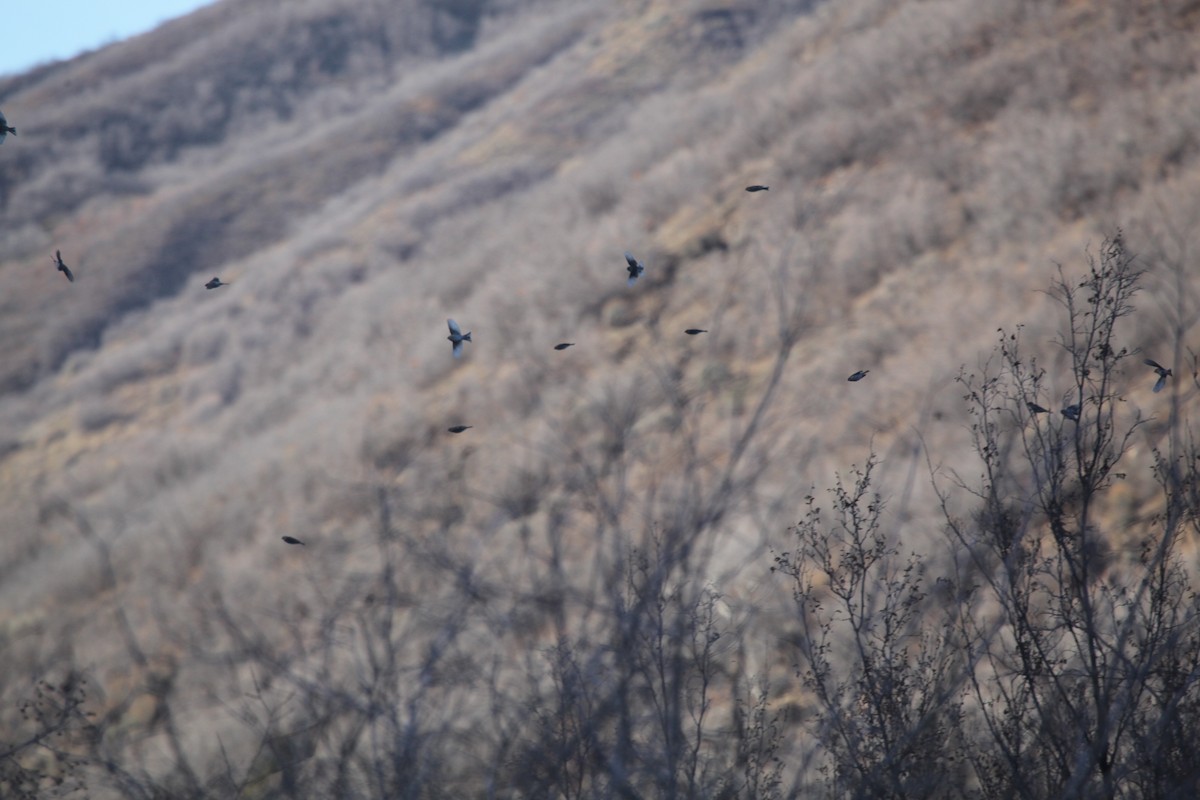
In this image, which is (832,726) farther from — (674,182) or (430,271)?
(430,271)

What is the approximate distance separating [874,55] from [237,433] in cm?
1535

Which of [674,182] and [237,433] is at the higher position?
[674,182]

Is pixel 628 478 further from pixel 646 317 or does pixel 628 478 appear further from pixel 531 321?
pixel 531 321

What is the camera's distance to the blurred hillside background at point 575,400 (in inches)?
312

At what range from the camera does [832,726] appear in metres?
5.55

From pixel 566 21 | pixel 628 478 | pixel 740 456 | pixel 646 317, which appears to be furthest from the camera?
pixel 566 21

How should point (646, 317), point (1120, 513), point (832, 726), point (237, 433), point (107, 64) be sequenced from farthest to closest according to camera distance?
point (107, 64), point (237, 433), point (646, 317), point (1120, 513), point (832, 726)

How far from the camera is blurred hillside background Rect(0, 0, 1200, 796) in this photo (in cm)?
792

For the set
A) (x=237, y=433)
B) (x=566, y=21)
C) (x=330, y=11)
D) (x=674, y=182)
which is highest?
(x=330, y=11)

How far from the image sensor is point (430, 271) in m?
21.6

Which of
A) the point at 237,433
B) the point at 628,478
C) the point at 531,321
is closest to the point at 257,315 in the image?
the point at 237,433

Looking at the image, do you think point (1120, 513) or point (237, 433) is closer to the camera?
point (1120, 513)

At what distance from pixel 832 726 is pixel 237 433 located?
55.5 ft

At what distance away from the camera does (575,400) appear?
45.1 feet
